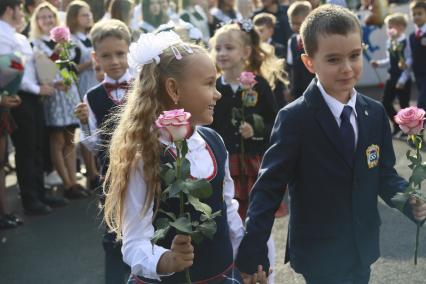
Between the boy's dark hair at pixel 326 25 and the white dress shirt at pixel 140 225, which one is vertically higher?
the boy's dark hair at pixel 326 25

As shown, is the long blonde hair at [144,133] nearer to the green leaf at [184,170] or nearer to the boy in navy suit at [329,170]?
the green leaf at [184,170]

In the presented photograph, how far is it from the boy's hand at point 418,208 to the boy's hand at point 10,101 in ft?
14.4

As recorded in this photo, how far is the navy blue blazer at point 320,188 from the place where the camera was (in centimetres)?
299

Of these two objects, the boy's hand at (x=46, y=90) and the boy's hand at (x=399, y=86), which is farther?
the boy's hand at (x=399, y=86)

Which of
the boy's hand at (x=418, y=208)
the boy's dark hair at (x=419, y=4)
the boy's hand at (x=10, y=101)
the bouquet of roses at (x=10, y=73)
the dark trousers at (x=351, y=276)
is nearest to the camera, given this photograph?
the boy's hand at (x=418, y=208)

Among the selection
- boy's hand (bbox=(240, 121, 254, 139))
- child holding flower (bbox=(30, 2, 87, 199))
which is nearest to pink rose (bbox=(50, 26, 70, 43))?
boy's hand (bbox=(240, 121, 254, 139))

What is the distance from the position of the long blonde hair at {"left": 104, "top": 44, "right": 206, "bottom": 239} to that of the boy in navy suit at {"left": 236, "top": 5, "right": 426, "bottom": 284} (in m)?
0.52

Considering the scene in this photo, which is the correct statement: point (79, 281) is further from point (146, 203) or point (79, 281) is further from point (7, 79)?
point (146, 203)

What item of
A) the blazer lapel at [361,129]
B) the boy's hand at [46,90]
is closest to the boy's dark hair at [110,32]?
the blazer lapel at [361,129]

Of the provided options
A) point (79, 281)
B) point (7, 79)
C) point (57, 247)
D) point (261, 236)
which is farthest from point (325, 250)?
point (7, 79)

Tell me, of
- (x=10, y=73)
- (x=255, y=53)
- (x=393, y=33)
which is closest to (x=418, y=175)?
(x=255, y=53)

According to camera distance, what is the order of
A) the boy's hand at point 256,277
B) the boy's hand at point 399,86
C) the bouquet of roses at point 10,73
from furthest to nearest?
the boy's hand at point 399,86
the bouquet of roses at point 10,73
the boy's hand at point 256,277

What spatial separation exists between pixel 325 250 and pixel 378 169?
42cm

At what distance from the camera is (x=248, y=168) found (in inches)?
198
